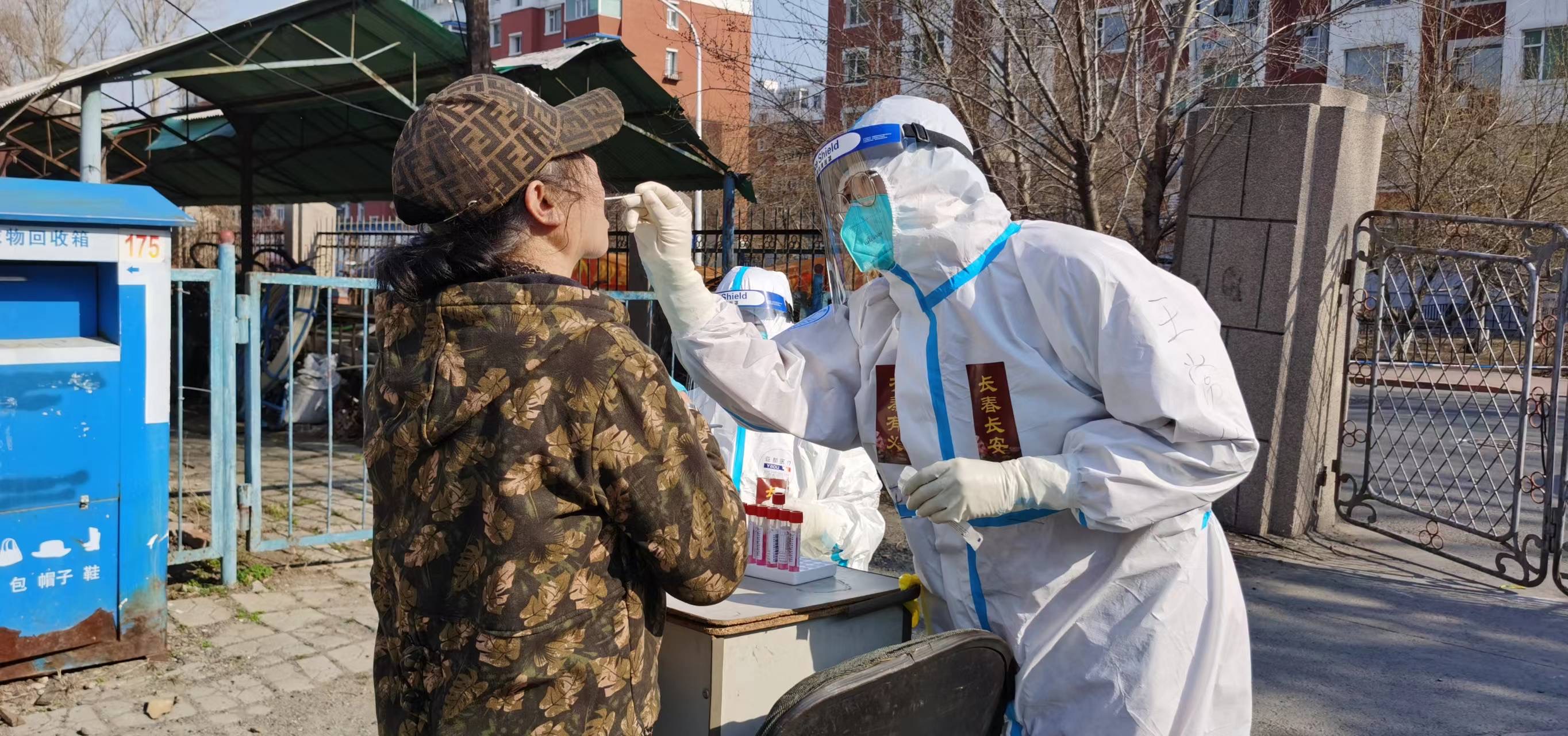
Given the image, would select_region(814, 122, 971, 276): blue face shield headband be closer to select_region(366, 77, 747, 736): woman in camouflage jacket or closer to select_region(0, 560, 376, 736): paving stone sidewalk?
select_region(366, 77, 747, 736): woman in camouflage jacket

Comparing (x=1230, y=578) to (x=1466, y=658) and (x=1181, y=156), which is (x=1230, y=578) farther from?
(x=1181, y=156)

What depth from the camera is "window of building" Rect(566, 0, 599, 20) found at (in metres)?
45.2

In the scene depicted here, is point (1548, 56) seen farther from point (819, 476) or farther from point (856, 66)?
point (819, 476)

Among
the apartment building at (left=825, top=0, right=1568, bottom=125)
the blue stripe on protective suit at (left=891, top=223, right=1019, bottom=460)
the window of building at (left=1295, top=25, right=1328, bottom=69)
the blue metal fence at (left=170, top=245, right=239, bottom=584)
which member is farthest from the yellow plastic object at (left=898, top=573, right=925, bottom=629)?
the window of building at (left=1295, top=25, right=1328, bottom=69)

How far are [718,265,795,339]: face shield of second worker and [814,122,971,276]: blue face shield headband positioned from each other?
1.67m

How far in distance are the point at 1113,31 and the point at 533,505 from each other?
5.89m

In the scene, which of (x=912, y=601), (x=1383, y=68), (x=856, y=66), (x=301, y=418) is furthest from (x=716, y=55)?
(x=1383, y=68)

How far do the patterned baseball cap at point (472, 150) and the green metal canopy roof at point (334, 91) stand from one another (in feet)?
19.7

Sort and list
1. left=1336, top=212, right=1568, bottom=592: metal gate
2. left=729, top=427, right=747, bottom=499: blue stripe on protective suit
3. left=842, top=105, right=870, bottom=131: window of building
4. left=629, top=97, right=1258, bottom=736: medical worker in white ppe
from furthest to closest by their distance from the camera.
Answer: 1. left=842, top=105, right=870, bottom=131: window of building
2. left=1336, top=212, right=1568, bottom=592: metal gate
3. left=729, top=427, right=747, bottom=499: blue stripe on protective suit
4. left=629, top=97, right=1258, bottom=736: medical worker in white ppe

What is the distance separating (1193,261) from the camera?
6828mm

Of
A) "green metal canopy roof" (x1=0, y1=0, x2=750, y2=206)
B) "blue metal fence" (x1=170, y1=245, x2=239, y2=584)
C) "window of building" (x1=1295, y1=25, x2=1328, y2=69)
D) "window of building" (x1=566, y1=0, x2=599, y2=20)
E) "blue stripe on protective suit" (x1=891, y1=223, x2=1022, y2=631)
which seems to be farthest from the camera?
"window of building" (x1=566, y1=0, x2=599, y2=20)

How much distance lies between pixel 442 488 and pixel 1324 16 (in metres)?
5.96

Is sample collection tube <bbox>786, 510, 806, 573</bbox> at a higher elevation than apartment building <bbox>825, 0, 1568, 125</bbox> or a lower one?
lower

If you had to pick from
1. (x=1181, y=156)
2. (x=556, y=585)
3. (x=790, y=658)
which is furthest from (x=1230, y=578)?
(x=1181, y=156)
